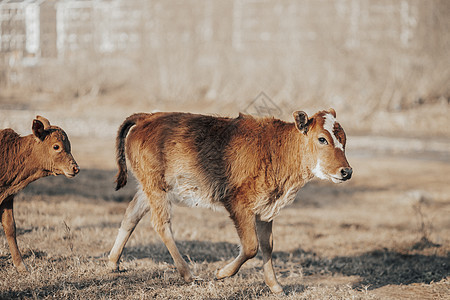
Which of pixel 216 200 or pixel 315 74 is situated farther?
pixel 315 74

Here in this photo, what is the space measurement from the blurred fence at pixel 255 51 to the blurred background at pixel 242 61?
87mm

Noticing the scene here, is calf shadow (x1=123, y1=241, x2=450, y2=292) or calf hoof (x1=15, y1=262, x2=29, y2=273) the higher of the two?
calf hoof (x1=15, y1=262, x2=29, y2=273)

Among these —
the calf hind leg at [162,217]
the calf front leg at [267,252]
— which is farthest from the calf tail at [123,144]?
the calf front leg at [267,252]

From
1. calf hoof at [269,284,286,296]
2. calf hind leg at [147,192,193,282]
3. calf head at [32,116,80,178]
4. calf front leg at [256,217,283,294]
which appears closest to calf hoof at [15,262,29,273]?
calf head at [32,116,80,178]

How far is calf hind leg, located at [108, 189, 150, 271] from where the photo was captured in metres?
6.70

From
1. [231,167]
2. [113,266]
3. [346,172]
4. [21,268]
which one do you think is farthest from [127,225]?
[346,172]

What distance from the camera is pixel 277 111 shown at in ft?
29.8

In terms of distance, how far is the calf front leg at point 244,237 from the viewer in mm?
6137

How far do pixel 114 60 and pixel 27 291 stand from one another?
131 feet

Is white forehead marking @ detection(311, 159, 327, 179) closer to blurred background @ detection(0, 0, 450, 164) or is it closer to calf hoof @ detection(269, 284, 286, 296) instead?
calf hoof @ detection(269, 284, 286, 296)

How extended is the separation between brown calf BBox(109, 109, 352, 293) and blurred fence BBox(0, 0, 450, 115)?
2797 cm

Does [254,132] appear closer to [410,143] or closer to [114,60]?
[410,143]

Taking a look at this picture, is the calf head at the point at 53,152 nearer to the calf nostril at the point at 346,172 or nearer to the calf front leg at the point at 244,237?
the calf front leg at the point at 244,237

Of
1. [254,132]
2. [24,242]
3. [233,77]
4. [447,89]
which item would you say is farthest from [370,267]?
[233,77]
